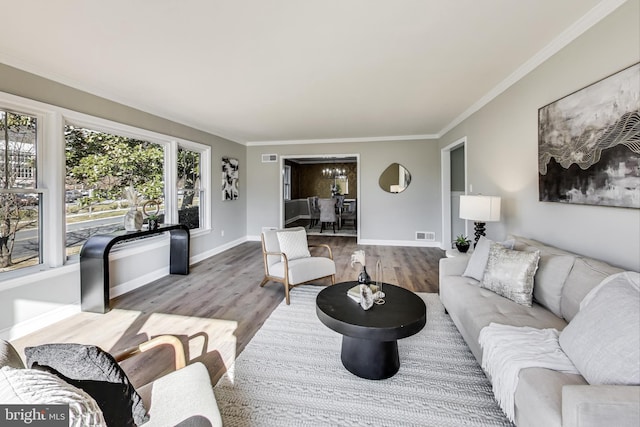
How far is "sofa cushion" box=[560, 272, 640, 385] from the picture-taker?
3.68 feet

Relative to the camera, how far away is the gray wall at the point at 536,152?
1.82 meters

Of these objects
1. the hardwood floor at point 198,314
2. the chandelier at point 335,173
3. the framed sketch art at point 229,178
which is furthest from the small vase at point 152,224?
the chandelier at point 335,173

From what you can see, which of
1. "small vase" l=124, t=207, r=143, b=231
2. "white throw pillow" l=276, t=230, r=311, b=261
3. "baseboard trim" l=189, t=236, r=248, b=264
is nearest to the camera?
"small vase" l=124, t=207, r=143, b=231

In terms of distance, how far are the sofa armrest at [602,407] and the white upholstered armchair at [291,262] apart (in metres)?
2.57

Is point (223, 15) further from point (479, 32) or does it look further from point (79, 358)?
point (79, 358)

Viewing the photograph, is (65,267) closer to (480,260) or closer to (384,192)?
(480,260)

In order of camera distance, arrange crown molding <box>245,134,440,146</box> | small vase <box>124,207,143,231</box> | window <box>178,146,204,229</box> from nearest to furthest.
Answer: small vase <box>124,207,143,231</box>
window <box>178,146,204,229</box>
crown molding <box>245,134,440,146</box>

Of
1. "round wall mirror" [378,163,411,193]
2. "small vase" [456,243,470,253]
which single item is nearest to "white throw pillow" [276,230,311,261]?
"small vase" [456,243,470,253]

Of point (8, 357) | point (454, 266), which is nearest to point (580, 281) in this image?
point (454, 266)

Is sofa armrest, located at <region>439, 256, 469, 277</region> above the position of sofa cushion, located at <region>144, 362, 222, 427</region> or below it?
above

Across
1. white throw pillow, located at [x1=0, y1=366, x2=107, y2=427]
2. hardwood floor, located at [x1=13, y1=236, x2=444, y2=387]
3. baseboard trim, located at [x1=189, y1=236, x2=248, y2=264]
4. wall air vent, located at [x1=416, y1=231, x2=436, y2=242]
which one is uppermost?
white throw pillow, located at [x1=0, y1=366, x2=107, y2=427]

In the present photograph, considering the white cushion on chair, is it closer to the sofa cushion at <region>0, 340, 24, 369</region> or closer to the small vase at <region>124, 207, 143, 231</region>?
the small vase at <region>124, 207, 143, 231</region>

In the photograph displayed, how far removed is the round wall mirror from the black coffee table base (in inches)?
192

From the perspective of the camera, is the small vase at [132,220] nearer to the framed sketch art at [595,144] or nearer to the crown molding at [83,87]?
the crown molding at [83,87]
